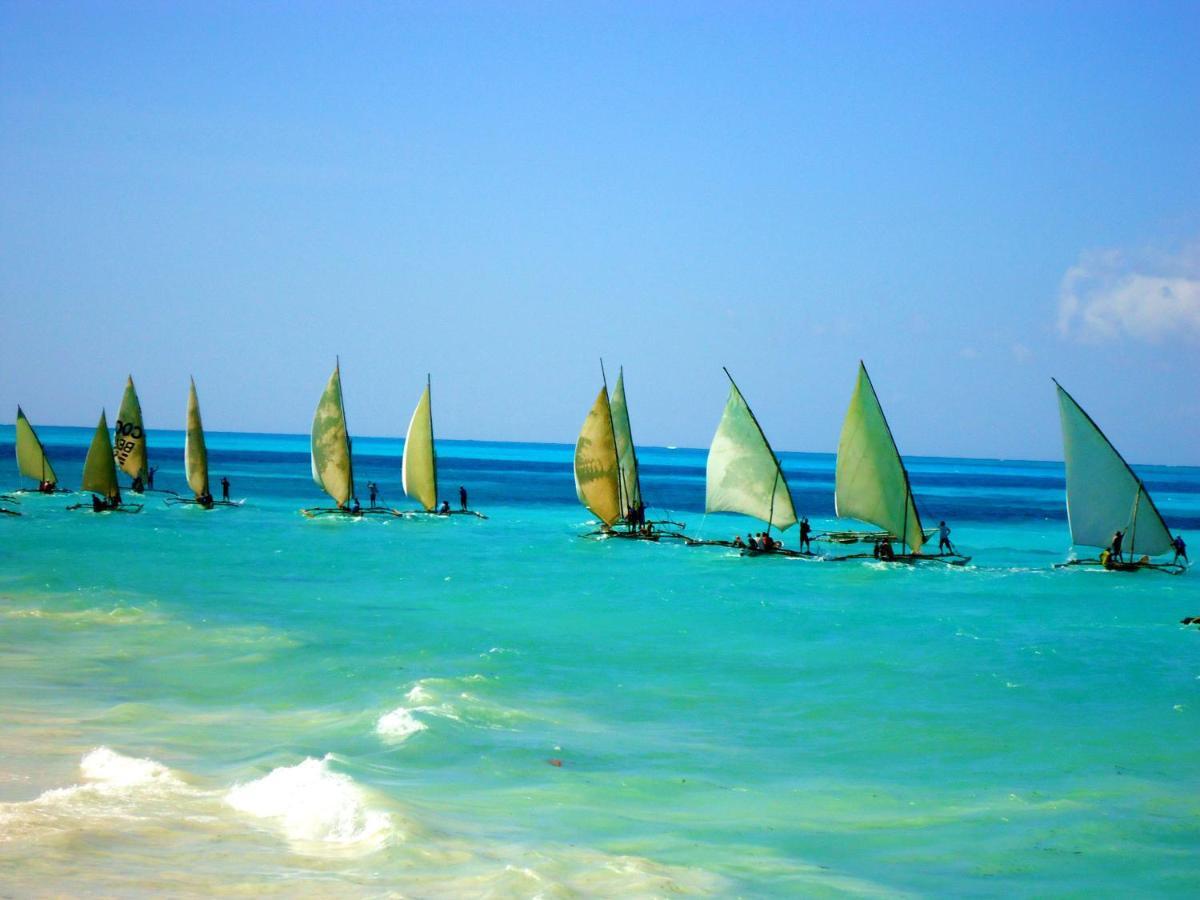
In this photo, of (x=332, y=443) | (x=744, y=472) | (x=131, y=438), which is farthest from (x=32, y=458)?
(x=744, y=472)

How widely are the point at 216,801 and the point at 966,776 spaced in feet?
35.6

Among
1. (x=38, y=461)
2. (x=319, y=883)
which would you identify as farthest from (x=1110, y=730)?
(x=38, y=461)

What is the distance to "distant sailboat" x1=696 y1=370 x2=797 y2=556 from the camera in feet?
154

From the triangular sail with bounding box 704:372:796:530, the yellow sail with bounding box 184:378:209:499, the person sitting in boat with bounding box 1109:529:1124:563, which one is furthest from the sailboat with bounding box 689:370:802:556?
the yellow sail with bounding box 184:378:209:499

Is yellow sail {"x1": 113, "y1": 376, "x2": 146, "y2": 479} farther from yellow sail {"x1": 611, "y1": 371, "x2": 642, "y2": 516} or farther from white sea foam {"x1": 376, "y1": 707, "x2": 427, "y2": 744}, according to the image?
white sea foam {"x1": 376, "y1": 707, "x2": 427, "y2": 744}

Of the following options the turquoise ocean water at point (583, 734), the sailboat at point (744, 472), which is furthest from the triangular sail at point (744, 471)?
the turquoise ocean water at point (583, 734)

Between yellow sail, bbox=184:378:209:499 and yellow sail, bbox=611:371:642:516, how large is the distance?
21039mm

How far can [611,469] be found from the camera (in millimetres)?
53156

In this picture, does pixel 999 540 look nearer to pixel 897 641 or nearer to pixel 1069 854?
pixel 897 641

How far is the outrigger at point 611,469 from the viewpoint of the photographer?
170ft

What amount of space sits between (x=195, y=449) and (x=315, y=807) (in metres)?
54.9

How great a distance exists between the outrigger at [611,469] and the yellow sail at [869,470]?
10.7 metres

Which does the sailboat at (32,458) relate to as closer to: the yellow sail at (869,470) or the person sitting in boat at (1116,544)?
the yellow sail at (869,470)

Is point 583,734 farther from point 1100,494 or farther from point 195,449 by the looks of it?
point 195,449
